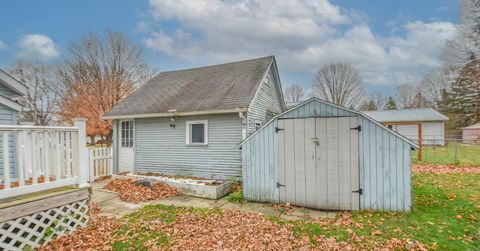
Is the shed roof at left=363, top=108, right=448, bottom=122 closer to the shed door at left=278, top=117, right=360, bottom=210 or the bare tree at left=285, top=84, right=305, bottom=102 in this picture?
the bare tree at left=285, top=84, right=305, bottom=102

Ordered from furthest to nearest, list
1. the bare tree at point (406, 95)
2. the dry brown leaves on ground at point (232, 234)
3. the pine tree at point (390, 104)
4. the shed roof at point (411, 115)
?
the pine tree at point (390, 104) → the bare tree at point (406, 95) → the shed roof at point (411, 115) → the dry brown leaves on ground at point (232, 234)

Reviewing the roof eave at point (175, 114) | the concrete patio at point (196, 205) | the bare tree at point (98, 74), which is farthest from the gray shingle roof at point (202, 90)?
the bare tree at point (98, 74)

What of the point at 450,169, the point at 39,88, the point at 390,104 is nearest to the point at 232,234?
the point at 450,169

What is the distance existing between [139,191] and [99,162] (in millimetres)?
4145

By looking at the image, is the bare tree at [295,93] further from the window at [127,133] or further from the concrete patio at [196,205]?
the concrete patio at [196,205]

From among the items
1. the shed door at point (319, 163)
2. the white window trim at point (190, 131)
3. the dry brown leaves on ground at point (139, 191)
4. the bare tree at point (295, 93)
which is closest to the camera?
the shed door at point (319, 163)

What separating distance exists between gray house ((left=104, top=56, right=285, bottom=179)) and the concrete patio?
2.06m

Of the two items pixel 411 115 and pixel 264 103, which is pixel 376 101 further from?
pixel 264 103

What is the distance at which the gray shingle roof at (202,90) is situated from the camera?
9046 mm

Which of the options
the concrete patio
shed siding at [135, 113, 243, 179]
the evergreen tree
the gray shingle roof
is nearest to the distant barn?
the evergreen tree

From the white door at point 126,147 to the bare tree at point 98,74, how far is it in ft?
34.5

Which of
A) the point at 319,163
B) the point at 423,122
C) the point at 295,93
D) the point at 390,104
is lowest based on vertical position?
the point at 319,163

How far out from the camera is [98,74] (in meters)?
21.8

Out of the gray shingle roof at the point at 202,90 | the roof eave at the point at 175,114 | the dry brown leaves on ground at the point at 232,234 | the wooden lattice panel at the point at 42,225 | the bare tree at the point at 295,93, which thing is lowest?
the dry brown leaves on ground at the point at 232,234
